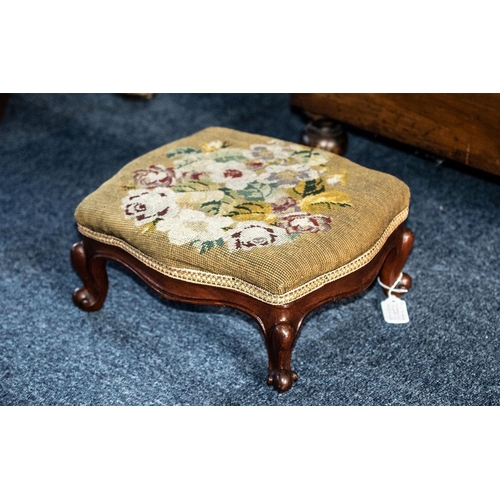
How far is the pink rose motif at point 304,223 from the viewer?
129 cm

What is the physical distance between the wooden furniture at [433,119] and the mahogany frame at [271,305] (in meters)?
0.34

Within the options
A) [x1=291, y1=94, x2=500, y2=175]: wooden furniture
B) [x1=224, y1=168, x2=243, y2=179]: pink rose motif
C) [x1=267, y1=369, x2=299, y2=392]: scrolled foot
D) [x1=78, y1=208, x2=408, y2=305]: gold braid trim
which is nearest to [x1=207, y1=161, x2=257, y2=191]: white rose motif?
[x1=224, y1=168, x2=243, y2=179]: pink rose motif

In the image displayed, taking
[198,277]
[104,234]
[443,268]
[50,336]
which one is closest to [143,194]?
[104,234]

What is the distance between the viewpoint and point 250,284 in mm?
1245

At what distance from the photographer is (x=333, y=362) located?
145 cm

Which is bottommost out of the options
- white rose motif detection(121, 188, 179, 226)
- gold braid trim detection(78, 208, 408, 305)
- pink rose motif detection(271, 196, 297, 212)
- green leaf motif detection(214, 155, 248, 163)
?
gold braid trim detection(78, 208, 408, 305)

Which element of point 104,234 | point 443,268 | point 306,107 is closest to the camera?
point 104,234

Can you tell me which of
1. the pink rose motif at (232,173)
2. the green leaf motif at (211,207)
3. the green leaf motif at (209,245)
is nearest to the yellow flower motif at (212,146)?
the pink rose motif at (232,173)

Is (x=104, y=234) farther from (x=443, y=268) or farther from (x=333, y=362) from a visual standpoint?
(x=443, y=268)

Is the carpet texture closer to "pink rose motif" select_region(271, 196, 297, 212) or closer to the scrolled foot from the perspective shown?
the scrolled foot

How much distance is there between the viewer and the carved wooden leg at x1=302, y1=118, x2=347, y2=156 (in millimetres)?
2047

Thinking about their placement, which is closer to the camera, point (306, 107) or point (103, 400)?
point (103, 400)

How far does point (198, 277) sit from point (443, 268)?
0.66 m

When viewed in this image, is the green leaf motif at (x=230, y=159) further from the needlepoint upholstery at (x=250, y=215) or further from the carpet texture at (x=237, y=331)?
the carpet texture at (x=237, y=331)
